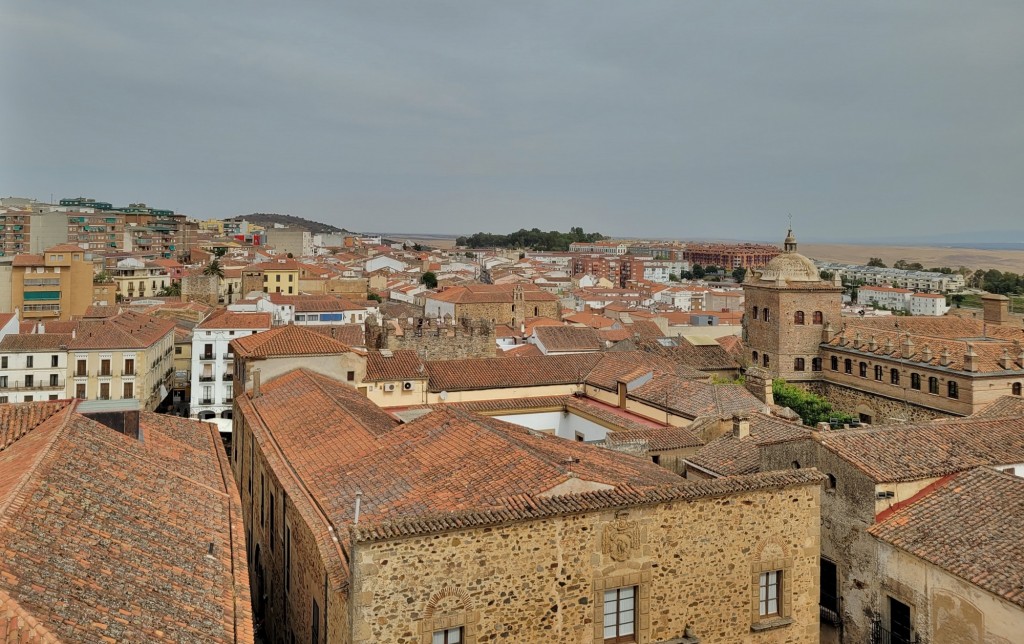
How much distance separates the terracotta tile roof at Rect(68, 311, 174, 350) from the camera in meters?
46.7

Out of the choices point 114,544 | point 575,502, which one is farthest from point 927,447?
point 114,544

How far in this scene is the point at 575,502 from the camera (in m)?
10.7

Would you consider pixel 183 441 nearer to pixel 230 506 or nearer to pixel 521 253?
pixel 230 506

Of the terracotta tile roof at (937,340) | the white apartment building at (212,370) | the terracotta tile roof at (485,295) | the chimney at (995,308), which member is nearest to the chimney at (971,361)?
the terracotta tile roof at (937,340)

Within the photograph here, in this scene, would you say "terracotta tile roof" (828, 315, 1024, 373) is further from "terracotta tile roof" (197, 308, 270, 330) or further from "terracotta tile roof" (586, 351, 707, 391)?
"terracotta tile roof" (197, 308, 270, 330)

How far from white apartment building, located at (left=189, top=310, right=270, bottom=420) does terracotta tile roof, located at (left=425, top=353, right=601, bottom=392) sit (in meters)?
23.1

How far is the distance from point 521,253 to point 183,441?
165 meters

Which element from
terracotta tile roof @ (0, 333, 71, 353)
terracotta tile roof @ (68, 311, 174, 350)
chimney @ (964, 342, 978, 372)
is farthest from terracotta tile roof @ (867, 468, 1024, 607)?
terracotta tile roof @ (0, 333, 71, 353)

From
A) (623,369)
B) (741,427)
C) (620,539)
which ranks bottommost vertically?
(620,539)

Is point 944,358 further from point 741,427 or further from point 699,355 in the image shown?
point 741,427

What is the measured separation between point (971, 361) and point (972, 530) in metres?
27.3

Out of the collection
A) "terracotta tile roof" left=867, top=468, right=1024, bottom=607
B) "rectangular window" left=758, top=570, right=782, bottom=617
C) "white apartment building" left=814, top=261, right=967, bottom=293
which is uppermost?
"white apartment building" left=814, top=261, right=967, bottom=293

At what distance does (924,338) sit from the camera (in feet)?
137

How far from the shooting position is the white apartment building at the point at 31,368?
148 ft
